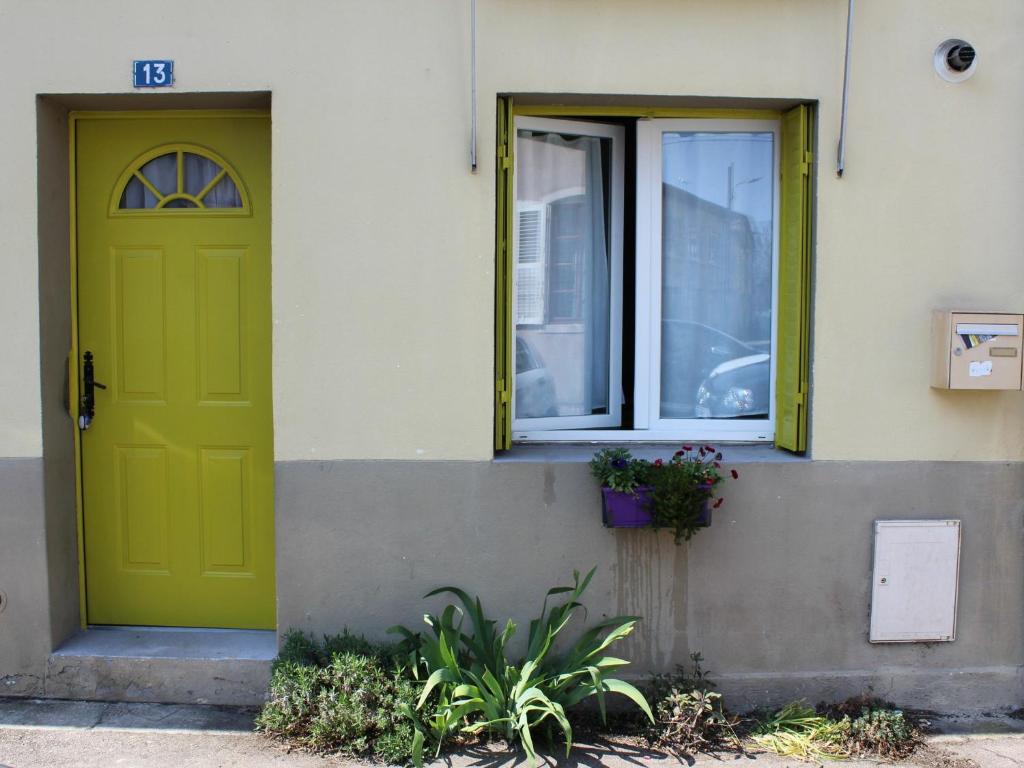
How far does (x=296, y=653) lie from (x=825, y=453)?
8.31 feet

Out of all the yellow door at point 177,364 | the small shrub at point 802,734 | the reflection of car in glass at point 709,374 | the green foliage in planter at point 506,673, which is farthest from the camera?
the reflection of car in glass at point 709,374

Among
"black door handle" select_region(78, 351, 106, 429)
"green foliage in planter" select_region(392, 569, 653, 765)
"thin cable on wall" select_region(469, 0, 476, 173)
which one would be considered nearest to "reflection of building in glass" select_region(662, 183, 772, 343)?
"thin cable on wall" select_region(469, 0, 476, 173)

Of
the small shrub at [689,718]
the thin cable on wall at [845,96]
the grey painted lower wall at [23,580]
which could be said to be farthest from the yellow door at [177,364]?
the thin cable on wall at [845,96]

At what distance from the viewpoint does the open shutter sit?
4293 mm

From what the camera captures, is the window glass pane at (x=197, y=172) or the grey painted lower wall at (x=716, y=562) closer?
the grey painted lower wall at (x=716, y=562)

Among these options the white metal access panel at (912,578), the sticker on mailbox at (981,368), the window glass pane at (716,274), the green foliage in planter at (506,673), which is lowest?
the green foliage in planter at (506,673)

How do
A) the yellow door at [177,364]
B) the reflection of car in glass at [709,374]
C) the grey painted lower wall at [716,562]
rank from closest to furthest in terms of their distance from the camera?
the grey painted lower wall at [716,562] → the yellow door at [177,364] → the reflection of car in glass at [709,374]

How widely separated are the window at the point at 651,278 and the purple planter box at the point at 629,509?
0.50 metres

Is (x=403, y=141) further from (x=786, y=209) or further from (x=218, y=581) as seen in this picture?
(x=218, y=581)

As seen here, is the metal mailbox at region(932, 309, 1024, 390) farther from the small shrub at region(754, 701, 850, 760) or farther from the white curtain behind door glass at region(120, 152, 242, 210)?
the white curtain behind door glass at region(120, 152, 242, 210)

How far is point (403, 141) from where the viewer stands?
13.6 ft

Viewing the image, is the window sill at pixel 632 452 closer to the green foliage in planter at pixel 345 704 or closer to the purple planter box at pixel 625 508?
the purple planter box at pixel 625 508

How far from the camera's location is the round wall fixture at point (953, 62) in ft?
13.7

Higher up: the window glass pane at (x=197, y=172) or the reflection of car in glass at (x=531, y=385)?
the window glass pane at (x=197, y=172)
